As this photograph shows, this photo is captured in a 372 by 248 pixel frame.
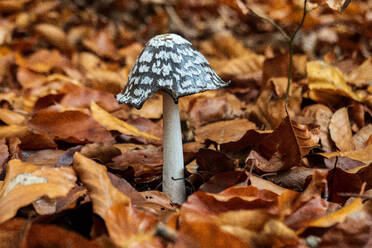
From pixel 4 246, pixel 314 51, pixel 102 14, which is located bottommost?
pixel 4 246

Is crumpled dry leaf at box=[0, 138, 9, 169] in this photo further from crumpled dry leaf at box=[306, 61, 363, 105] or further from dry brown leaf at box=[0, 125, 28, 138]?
crumpled dry leaf at box=[306, 61, 363, 105]

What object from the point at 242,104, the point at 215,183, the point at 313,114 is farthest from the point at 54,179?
the point at 242,104

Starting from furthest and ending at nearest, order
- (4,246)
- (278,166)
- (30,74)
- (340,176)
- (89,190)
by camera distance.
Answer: (30,74), (278,166), (340,176), (89,190), (4,246)

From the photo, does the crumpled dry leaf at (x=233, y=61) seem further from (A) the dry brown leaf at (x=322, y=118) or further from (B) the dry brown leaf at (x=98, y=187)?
(B) the dry brown leaf at (x=98, y=187)

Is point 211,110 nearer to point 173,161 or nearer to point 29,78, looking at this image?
point 173,161

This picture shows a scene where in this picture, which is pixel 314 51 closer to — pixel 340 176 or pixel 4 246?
pixel 340 176
